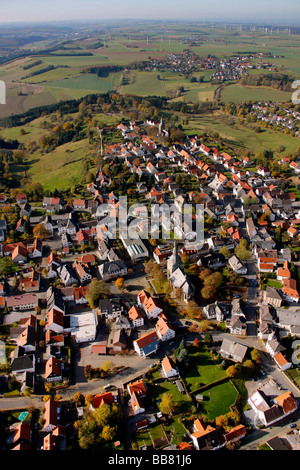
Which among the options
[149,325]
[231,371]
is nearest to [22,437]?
[149,325]

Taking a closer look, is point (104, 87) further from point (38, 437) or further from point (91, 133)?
point (38, 437)

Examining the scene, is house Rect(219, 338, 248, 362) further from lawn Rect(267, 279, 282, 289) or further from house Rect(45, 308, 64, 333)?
house Rect(45, 308, 64, 333)

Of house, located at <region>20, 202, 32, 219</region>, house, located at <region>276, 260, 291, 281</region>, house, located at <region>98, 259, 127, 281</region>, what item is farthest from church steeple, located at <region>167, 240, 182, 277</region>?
house, located at <region>20, 202, 32, 219</region>

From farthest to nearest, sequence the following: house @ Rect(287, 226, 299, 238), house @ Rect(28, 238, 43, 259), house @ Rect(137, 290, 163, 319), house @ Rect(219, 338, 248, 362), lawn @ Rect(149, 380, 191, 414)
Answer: house @ Rect(287, 226, 299, 238) < house @ Rect(28, 238, 43, 259) < house @ Rect(137, 290, 163, 319) < house @ Rect(219, 338, 248, 362) < lawn @ Rect(149, 380, 191, 414)

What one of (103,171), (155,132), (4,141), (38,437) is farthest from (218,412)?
(4,141)

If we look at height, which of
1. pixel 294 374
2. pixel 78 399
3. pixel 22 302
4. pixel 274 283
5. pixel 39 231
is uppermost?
pixel 39 231

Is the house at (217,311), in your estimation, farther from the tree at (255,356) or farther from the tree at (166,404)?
the tree at (166,404)

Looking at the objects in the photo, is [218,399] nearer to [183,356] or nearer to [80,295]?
[183,356]
